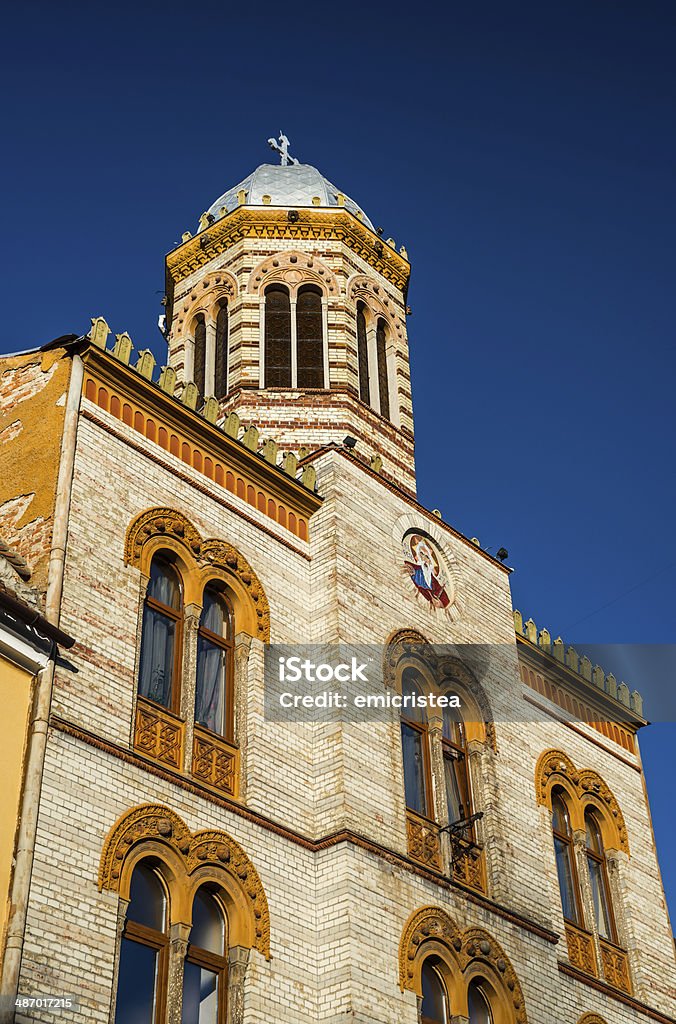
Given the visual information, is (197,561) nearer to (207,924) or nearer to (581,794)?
(207,924)

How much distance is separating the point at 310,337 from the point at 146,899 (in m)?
13.1

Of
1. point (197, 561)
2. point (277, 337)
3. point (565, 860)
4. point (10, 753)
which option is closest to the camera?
point (10, 753)

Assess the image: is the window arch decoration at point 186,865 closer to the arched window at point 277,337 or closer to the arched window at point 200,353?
the arched window at point 277,337

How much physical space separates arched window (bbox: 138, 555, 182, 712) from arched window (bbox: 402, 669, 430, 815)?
3801 millimetres

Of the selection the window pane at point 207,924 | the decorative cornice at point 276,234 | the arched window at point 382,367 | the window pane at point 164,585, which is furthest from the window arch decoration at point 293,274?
the window pane at point 207,924

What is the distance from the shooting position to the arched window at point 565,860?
21.2 meters

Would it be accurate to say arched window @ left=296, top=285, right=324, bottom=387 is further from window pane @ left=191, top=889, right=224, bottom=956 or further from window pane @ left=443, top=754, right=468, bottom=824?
window pane @ left=191, top=889, right=224, bottom=956

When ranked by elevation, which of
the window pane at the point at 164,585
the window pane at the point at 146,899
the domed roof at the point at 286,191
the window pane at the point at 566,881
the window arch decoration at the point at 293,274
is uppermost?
the domed roof at the point at 286,191

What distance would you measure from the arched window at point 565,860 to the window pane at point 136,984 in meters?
8.09

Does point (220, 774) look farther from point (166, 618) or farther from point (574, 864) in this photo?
point (574, 864)

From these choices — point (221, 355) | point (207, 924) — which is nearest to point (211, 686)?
point (207, 924)

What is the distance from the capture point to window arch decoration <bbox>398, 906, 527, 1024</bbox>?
668 inches

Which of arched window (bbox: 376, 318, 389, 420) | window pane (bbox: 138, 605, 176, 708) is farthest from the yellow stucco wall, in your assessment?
arched window (bbox: 376, 318, 389, 420)

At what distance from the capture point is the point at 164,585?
17.8 metres
